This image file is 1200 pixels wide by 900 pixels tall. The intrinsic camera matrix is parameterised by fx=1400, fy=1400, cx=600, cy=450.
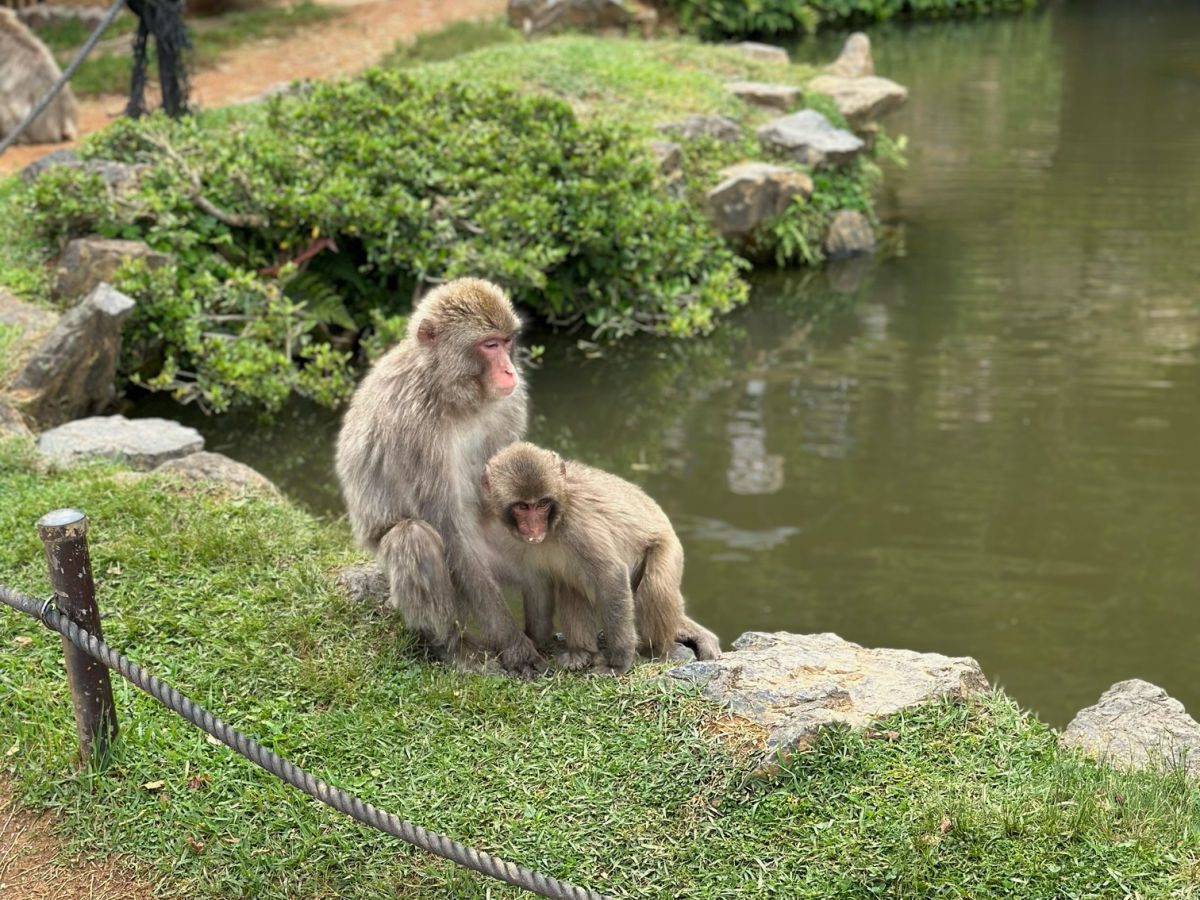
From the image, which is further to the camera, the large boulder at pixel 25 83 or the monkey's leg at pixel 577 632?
the large boulder at pixel 25 83

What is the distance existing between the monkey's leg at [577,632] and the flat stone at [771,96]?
978 cm

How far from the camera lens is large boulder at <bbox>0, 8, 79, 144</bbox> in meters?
12.2

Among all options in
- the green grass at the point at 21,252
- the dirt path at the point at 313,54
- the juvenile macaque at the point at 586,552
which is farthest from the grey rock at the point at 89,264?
the juvenile macaque at the point at 586,552

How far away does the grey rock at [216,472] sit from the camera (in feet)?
20.5

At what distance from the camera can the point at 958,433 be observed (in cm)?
895

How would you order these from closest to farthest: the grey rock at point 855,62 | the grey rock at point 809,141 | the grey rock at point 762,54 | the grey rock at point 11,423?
the grey rock at point 11,423, the grey rock at point 809,141, the grey rock at point 855,62, the grey rock at point 762,54

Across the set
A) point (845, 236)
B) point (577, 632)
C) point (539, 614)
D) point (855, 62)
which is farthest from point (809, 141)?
point (577, 632)

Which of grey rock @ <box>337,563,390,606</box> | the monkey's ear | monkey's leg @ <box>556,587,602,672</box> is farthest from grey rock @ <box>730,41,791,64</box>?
monkey's leg @ <box>556,587,602,672</box>

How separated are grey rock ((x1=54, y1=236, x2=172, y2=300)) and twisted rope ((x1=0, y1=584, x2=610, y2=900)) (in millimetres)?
4945

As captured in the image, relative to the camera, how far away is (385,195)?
364 inches

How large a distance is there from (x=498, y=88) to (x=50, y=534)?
7586 millimetres

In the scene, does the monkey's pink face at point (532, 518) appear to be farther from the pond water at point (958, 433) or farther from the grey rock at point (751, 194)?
the grey rock at point (751, 194)

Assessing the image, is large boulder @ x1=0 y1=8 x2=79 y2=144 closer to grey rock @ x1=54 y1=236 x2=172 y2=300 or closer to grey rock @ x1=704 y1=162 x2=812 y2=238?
grey rock @ x1=54 y1=236 x2=172 y2=300

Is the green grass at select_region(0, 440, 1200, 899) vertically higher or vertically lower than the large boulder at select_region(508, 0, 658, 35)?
lower
